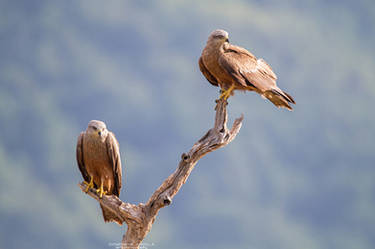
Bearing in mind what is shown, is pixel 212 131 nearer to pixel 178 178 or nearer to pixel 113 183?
pixel 178 178

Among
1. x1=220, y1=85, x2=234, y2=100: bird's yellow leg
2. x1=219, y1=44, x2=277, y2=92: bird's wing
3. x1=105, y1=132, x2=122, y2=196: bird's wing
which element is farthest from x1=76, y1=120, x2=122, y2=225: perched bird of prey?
x1=219, y1=44, x2=277, y2=92: bird's wing

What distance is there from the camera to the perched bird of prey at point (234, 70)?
17.2ft

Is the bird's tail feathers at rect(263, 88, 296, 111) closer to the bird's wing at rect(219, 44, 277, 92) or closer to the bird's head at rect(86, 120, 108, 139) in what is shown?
the bird's wing at rect(219, 44, 277, 92)

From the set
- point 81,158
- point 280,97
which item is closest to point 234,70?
point 280,97

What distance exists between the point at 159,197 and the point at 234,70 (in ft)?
5.02

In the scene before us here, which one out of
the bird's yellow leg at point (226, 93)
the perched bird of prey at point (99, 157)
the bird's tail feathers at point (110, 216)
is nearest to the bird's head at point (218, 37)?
the bird's yellow leg at point (226, 93)

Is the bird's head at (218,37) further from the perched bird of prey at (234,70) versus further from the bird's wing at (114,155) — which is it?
the bird's wing at (114,155)

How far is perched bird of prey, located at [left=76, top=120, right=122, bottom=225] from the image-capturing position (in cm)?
510

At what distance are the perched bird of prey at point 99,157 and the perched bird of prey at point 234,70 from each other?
50.6 inches

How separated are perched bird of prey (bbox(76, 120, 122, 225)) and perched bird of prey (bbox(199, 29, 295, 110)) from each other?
1.28 meters

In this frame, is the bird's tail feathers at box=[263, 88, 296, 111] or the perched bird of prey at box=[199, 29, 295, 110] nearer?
the perched bird of prey at box=[199, 29, 295, 110]

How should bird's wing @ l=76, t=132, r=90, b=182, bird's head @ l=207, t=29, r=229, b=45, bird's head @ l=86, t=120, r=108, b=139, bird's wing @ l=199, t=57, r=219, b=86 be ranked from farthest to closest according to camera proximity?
bird's wing @ l=199, t=57, r=219, b=86
bird's head @ l=207, t=29, r=229, b=45
bird's wing @ l=76, t=132, r=90, b=182
bird's head @ l=86, t=120, r=108, b=139

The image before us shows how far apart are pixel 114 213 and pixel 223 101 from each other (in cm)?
165

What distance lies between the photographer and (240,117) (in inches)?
209
